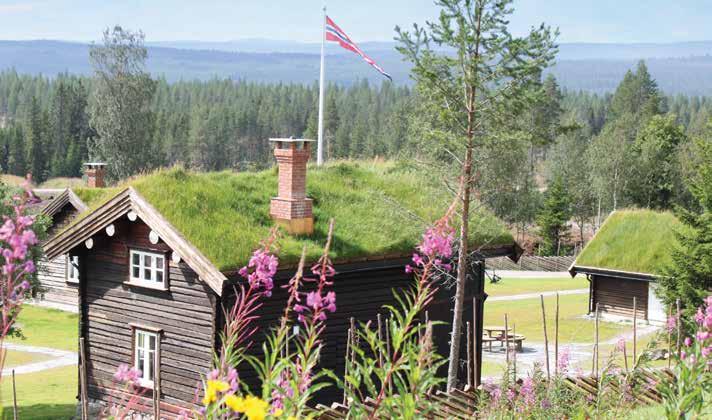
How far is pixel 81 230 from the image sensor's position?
21016 millimetres

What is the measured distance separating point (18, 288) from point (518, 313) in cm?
3844

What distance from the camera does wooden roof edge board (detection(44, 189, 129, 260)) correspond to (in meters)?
20.2

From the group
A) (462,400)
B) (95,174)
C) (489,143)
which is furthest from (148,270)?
(95,174)

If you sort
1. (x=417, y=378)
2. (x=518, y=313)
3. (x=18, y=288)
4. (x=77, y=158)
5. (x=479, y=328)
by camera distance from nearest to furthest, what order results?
(x=18, y=288) → (x=417, y=378) → (x=479, y=328) → (x=518, y=313) → (x=77, y=158)

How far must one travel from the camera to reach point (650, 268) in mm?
37500

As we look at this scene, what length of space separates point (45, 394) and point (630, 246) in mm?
24013

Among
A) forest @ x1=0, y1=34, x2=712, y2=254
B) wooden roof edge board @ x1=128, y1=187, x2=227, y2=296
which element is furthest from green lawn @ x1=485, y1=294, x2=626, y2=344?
wooden roof edge board @ x1=128, y1=187, x2=227, y2=296

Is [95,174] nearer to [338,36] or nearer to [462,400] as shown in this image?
[338,36]

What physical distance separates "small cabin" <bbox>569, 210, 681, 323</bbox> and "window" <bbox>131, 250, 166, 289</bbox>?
22294mm

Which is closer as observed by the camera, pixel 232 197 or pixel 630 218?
pixel 232 197

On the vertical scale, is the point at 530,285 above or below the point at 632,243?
below

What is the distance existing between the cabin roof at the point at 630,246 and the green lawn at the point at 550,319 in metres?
2.08

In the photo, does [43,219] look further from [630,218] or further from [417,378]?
[630,218]

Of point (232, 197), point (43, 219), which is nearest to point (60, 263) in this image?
point (43, 219)
